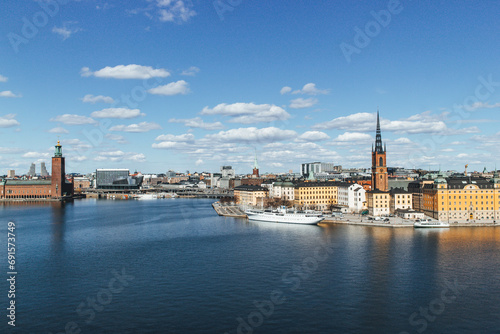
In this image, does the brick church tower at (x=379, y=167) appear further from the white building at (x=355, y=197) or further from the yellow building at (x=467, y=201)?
the yellow building at (x=467, y=201)

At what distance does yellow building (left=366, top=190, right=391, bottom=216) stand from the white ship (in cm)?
934

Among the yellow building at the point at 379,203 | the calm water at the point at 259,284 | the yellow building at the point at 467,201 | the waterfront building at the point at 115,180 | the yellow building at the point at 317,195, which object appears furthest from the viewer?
the waterfront building at the point at 115,180

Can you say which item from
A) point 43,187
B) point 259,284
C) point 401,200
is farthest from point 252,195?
point 43,187

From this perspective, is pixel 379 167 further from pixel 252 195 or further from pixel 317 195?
pixel 252 195

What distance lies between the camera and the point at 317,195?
277 ft

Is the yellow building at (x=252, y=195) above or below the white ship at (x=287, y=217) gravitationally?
above

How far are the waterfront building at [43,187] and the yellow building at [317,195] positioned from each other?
81.2 meters

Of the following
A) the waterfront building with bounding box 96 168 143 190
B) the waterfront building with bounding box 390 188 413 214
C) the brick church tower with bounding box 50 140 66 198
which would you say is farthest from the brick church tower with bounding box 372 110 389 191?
the waterfront building with bounding box 96 168 143 190

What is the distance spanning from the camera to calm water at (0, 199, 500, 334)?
21.0 metres

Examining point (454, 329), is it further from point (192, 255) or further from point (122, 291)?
point (192, 255)

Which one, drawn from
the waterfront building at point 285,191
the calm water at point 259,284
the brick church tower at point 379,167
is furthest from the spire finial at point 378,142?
the calm water at point 259,284

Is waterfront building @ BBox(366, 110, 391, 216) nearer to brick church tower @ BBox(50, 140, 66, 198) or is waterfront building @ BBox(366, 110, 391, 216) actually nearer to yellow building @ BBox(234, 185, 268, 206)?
yellow building @ BBox(234, 185, 268, 206)

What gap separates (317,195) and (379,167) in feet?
45.6

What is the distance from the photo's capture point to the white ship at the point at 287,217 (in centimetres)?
6003
